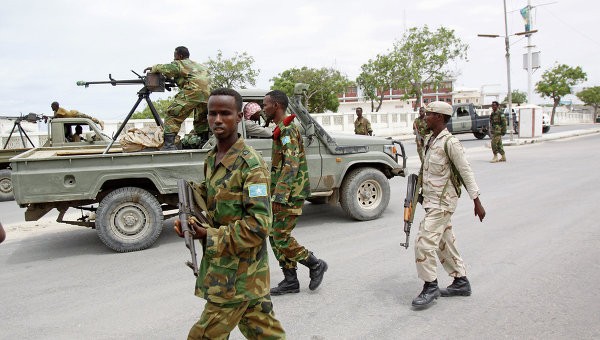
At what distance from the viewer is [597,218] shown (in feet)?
20.6

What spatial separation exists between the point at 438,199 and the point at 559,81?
2419 inches

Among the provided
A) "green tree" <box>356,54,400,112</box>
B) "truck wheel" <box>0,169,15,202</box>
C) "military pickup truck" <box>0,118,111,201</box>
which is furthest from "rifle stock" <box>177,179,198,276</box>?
"green tree" <box>356,54,400,112</box>

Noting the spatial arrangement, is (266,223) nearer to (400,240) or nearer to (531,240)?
(400,240)

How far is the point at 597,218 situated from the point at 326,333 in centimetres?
496

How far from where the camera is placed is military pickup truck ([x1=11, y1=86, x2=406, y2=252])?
16.6 ft

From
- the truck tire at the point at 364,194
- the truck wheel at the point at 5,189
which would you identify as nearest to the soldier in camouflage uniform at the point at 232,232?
the truck tire at the point at 364,194

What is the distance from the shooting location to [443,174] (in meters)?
3.63

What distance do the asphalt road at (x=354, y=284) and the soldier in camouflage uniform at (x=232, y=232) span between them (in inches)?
47.0

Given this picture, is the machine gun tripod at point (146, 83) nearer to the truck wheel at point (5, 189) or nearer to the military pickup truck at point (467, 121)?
the truck wheel at point (5, 189)

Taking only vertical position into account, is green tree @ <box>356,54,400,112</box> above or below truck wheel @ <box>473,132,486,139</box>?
above

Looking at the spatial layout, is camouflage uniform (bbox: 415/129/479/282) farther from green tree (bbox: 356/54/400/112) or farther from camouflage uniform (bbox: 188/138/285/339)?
green tree (bbox: 356/54/400/112)

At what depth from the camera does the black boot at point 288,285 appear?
13.0 ft

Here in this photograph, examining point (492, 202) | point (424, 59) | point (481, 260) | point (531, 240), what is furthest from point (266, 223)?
point (424, 59)

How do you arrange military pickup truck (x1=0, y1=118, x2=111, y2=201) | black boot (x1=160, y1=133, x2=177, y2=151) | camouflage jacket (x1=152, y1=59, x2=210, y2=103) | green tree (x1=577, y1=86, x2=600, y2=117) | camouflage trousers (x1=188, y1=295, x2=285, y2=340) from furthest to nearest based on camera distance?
green tree (x1=577, y1=86, x2=600, y2=117) → military pickup truck (x1=0, y1=118, x2=111, y2=201) → black boot (x1=160, y1=133, x2=177, y2=151) → camouflage jacket (x1=152, y1=59, x2=210, y2=103) → camouflage trousers (x1=188, y1=295, x2=285, y2=340)
